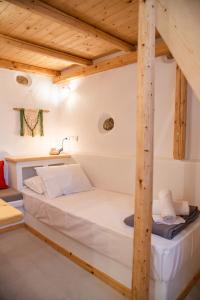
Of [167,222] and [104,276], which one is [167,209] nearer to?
[167,222]

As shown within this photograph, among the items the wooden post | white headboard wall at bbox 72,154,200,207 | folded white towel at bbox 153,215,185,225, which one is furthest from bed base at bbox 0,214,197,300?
the wooden post

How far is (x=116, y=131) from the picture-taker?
3.22m

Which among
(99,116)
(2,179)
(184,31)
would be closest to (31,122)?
(2,179)

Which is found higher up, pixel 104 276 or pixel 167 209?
pixel 167 209

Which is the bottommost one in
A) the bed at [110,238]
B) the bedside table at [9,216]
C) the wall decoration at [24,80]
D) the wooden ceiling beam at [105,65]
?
the bed at [110,238]

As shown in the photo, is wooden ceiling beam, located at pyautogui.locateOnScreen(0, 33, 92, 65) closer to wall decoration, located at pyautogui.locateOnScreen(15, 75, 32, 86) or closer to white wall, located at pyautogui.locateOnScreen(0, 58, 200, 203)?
white wall, located at pyautogui.locateOnScreen(0, 58, 200, 203)

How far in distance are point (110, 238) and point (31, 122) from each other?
8.29 ft

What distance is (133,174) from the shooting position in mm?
2914

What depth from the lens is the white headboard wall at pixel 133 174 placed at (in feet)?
7.77

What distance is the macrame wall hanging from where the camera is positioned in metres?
3.63

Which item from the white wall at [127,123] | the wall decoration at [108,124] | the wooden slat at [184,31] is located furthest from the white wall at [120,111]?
the wooden slat at [184,31]

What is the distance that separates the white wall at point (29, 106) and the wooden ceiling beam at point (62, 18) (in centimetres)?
168

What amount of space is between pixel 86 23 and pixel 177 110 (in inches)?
51.8

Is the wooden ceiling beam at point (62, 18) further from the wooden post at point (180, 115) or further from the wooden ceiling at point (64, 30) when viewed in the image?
the wooden post at point (180, 115)
